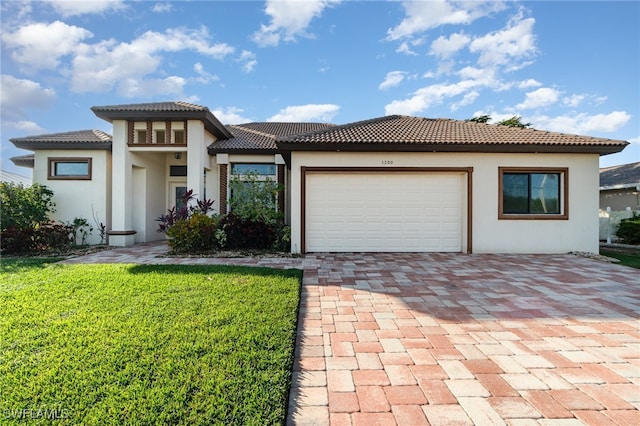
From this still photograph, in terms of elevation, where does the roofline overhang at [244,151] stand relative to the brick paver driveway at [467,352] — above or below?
above

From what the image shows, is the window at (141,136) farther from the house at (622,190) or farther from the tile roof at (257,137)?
the house at (622,190)

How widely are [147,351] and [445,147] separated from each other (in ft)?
29.0

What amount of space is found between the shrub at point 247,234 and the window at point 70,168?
648 centimetres

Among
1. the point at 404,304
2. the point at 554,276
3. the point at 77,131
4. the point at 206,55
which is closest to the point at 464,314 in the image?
the point at 404,304

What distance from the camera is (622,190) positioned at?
1521 centimetres

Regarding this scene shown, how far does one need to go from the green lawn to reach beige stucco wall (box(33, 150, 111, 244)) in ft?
22.6

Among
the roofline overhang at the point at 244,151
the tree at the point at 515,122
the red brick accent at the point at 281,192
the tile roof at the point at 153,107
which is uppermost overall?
the tree at the point at 515,122

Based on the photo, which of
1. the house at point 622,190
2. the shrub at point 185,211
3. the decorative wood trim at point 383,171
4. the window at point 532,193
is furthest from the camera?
the house at point 622,190

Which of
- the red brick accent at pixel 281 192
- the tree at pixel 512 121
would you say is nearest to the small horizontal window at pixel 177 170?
the red brick accent at pixel 281 192

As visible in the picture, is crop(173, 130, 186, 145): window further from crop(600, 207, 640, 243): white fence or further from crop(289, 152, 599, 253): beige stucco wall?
crop(600, 207, 640, 243): white fence

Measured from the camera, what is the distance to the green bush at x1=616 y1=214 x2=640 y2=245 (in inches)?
433

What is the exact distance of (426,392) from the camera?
7.97 ft

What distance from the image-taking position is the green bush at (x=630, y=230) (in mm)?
11008

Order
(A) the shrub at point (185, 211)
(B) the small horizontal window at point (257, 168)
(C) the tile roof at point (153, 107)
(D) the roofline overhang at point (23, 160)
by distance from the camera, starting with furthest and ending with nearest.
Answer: (D) the roofline overhang at point (23, 160) < (B) the small horizontal window at point (257, 168) < (C) the tile roof at point (153, 107) < (A) the shrub at point (185, 211)
